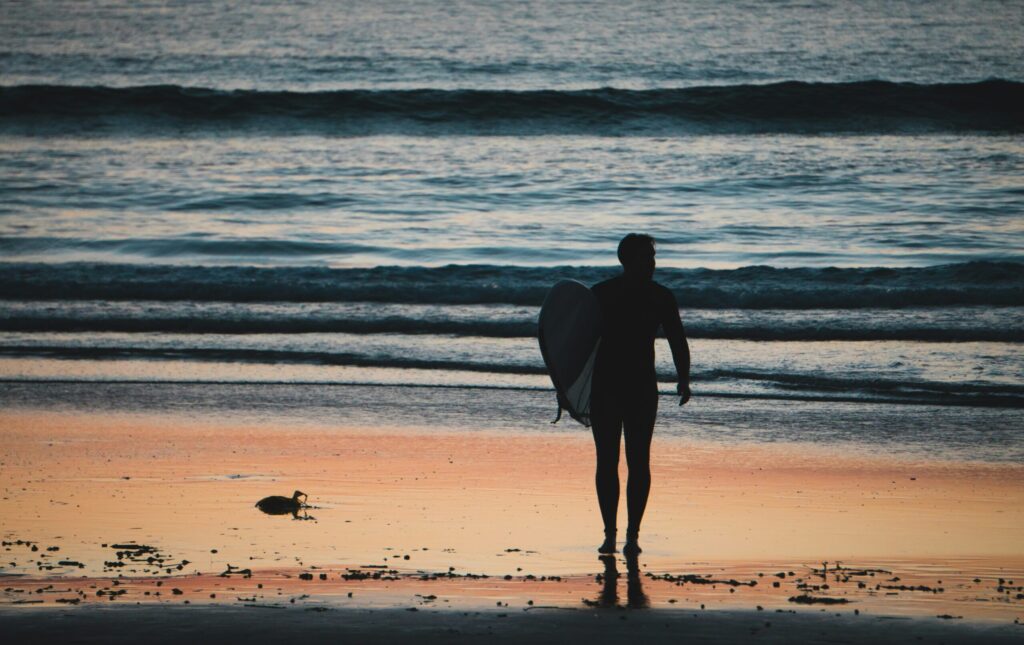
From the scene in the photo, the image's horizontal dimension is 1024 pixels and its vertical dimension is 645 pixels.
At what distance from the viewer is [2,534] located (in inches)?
258

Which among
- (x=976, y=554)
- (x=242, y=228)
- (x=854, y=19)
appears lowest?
(x=976, y=554)

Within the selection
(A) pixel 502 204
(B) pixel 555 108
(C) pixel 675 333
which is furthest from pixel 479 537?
(B) pixel 555 108

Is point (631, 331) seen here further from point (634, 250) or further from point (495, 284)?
point (495, 284)

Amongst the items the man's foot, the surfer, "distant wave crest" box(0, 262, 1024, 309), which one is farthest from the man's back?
"distant wave crest" box(0, 262, 1024, 309)

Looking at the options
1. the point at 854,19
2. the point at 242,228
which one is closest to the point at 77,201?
the point at 242,228

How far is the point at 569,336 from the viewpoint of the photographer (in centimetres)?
682

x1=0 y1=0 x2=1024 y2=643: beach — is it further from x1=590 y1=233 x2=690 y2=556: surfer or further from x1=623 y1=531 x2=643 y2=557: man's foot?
x1=590 y1=233 x2=690 y2=556: surfer

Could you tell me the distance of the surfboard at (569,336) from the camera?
6789 mm

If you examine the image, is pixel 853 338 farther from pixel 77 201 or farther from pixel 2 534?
pixel 77 201

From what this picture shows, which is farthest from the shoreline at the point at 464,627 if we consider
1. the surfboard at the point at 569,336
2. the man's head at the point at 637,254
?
the man's head at the point at 637,254

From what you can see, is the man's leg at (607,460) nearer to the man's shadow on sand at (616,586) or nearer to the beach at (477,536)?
the beach at (477,536)

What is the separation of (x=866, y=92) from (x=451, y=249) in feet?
53.4

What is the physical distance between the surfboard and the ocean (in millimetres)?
2654

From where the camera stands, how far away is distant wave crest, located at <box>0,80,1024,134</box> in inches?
1253
